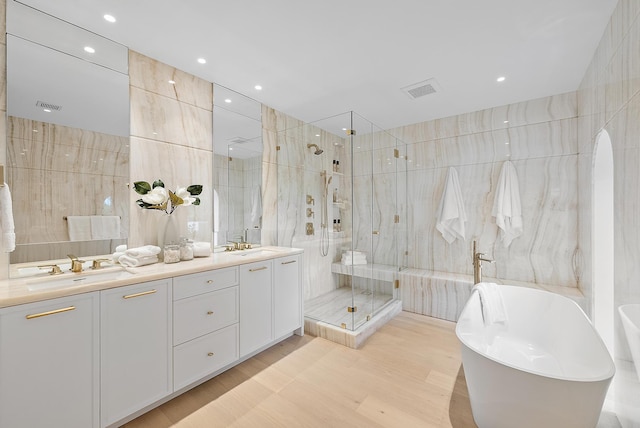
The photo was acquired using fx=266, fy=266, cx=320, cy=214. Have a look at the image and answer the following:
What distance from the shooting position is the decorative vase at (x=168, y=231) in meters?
2.27

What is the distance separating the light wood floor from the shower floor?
274 mm

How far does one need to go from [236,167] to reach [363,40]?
1.71 metres

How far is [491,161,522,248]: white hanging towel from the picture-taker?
309cm

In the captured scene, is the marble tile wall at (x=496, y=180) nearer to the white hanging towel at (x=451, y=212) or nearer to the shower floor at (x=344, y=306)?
the white hanging towel at (x=451, y=212)

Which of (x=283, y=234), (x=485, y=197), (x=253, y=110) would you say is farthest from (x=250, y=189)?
(x=485, y=197)

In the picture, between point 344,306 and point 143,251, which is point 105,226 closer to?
point 143,251

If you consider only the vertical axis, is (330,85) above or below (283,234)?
above

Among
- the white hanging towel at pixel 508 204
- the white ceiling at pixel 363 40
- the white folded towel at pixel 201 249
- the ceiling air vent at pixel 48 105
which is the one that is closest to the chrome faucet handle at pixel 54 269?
the white folded towel at pixel 201 249

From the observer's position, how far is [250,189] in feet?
9.89

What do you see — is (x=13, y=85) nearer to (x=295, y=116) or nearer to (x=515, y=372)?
(x=295, y=116)

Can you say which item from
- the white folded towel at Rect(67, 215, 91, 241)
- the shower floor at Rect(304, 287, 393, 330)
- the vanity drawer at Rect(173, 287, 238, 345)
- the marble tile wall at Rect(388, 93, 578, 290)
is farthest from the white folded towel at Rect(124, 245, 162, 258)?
the marble tile wall at Rect(388, 93, 578, 290)

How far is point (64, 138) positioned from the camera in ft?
5.89

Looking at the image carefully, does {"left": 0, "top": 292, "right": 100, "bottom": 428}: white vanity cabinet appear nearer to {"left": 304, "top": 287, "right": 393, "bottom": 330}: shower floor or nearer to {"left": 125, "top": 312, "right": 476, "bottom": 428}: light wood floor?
{"left": 125, "top": 312, "right": 476, "bottom": 428}: light wood floor

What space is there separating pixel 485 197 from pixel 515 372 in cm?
251
